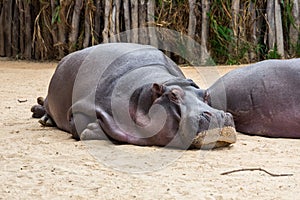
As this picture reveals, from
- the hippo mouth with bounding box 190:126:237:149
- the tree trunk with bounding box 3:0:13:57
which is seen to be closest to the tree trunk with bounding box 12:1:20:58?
the tree trunk with bounding box 3:0:13:57

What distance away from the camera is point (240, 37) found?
793cm

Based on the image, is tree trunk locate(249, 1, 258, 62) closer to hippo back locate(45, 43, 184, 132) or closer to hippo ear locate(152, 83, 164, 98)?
hippo back locate(45, 43, 184, 132)

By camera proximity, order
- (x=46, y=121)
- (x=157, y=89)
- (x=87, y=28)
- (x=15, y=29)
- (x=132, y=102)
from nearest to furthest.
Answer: (x=157, y=89)
(x=132, y=102)
(x=46, y=121)
(x=87, y=28)
(x=15, y=29)

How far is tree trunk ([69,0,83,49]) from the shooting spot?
26.5 feet

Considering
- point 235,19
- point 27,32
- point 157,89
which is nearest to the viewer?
point 157,89

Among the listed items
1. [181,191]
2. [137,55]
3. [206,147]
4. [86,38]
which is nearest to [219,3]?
[86,38]

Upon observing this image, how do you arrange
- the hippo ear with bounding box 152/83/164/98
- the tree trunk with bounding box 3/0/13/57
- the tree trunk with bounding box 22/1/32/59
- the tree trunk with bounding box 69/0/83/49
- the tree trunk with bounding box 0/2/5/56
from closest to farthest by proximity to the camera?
the hippo ear with bounding box 152/83/164/98 < the tree trunk with bounding box 69/0/83/49 < the tree trunk with bounding box 22/1/32/59 < the tree trunk with bounding box 3/0/13/57 < the tree trunk with bounding box 0/2/5/56

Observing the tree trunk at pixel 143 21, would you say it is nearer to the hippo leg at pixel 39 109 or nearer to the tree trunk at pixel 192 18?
the tree trunk at pixel 192 18

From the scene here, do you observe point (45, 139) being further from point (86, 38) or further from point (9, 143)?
point (86, 38)

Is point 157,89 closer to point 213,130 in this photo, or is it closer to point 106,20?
point 213,130

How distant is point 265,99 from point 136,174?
136cm

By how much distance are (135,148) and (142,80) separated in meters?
0.43

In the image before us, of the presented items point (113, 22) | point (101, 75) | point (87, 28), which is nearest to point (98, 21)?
point (87, 28)

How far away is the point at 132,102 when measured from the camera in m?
3.47
